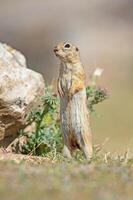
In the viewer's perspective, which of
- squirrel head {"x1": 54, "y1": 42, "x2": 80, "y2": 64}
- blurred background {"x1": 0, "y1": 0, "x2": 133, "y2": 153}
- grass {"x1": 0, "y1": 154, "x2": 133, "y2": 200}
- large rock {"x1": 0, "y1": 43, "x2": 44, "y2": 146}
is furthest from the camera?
blurred background {"x1": 0, "y1": 0, "x2": 133, "y2": 153}

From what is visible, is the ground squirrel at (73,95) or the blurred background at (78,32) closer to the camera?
the ground squirrel at (73,95)

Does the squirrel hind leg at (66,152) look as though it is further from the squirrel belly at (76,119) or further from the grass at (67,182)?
the grass at (67,182)

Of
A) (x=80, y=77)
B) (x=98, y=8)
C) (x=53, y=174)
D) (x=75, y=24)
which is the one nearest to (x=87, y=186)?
(x=53, y=174)

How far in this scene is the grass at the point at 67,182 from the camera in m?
5.68

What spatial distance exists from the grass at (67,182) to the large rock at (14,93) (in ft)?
7.00

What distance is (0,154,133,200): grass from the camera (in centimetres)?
568

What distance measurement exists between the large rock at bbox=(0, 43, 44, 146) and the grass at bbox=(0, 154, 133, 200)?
7.00ft

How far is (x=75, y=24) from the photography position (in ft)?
90.7

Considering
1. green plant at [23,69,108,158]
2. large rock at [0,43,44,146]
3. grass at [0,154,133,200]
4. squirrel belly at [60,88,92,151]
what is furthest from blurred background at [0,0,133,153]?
grass at [0,154,133,200]

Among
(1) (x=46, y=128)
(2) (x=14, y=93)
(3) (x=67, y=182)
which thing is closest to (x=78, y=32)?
(1) (x=46, y=128)

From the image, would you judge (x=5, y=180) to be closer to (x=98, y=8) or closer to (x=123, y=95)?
(x=123, y=95)

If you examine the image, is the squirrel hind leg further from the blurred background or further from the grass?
the blurred background

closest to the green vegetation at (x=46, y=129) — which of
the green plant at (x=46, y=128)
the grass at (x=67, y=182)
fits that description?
the green plant at (x=46, y=128)

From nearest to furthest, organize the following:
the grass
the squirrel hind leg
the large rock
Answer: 1. the grass
2. the squirrel hind leg
3. the large rock
